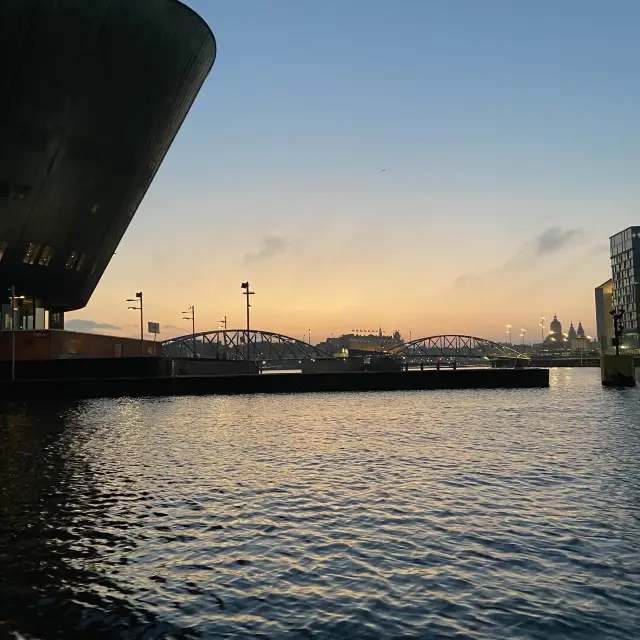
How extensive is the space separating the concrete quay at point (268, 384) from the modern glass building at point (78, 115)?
39.6ft

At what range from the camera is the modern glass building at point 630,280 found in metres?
183

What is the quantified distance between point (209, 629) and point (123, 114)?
48335mm

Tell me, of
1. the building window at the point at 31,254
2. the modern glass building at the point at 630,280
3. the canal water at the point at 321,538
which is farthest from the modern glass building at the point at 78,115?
the modern glass building at the point at 630,280

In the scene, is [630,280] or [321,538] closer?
[321,538]

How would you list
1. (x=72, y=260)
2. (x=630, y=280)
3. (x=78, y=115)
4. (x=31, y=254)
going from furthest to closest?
(x=630, y=280), (x=72, y=260), (x=31, y=254), (x=78, y=115)

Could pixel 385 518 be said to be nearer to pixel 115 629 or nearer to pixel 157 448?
pixel 115 629

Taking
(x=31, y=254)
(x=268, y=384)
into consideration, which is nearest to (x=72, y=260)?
(x=31, y=254)

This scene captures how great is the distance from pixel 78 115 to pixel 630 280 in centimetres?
17975

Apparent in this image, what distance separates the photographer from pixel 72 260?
58250 millimetres

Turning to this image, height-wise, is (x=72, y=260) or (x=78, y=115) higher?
(x=78, y=115)

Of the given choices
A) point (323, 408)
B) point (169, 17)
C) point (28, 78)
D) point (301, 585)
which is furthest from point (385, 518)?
point (169, 17)

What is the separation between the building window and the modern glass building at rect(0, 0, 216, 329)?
0.27ft

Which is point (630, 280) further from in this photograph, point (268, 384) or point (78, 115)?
point (78, 115)

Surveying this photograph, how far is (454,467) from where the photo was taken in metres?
18.3
